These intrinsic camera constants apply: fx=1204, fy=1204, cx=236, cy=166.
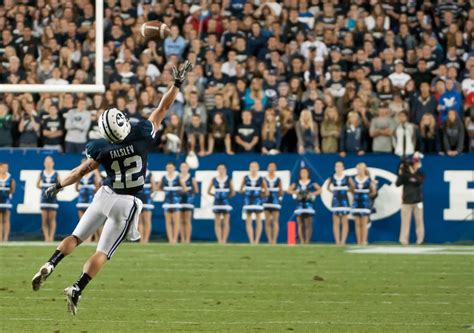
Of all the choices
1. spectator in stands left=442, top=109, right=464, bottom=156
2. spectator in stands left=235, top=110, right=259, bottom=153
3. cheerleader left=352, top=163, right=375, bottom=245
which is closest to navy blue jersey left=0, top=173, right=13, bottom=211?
spectator in stands left=235, top=110, right=259, bottom=153

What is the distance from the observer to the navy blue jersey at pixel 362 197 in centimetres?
1781

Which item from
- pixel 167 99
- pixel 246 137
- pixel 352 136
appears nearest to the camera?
pixel 167 99

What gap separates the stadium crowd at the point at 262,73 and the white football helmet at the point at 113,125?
27.1 ft

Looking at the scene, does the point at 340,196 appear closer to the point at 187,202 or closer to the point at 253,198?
the point at 253,198

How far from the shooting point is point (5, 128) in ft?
61.4

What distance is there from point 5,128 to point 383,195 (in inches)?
233

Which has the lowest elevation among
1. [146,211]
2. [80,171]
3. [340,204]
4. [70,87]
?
[146,211]

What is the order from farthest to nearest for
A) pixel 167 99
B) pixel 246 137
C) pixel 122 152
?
pixel 246 137 < pixel 167 99 < pixel 122 152

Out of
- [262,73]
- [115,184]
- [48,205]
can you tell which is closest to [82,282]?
[115,184]

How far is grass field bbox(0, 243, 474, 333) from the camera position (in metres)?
8.98

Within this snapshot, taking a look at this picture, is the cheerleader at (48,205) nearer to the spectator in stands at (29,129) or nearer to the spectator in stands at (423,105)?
the spectator in stands at (29,129)

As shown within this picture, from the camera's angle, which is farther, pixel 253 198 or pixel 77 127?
pixel 77 127

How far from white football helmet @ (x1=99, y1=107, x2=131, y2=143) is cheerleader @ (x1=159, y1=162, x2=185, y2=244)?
876 centimetres

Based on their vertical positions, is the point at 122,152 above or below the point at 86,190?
above
